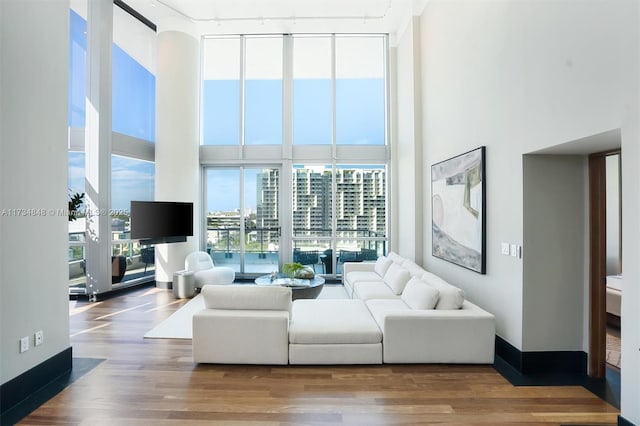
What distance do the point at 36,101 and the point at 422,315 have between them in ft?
12.3

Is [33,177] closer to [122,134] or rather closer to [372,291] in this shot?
[122,134]

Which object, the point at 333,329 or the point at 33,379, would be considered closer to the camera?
the point at 33,379

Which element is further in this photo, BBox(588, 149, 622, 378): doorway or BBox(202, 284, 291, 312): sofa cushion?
BBox(202, 284, 291, 312): sofa cushion

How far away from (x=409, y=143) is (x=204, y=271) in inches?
168

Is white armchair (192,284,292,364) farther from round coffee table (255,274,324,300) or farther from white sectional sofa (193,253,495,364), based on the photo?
round coffee table (255,274,324,300)

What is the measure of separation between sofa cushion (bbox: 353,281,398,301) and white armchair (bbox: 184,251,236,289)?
8.28 ft

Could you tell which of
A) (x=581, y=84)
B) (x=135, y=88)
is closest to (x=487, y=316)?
(x=581, y=84)

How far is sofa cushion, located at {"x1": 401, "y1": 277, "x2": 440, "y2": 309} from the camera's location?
3.20m

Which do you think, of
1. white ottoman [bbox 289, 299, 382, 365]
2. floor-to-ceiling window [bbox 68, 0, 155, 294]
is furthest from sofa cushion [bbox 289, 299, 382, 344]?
floor-to-ceiling window [bbox 68, 0, 155, 294]

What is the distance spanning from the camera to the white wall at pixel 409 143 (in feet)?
18.0

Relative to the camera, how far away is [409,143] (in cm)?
577

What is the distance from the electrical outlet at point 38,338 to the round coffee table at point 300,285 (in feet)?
8.71

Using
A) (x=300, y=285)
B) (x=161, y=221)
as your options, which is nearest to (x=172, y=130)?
(x=161, y=221)

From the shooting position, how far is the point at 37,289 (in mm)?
2654
